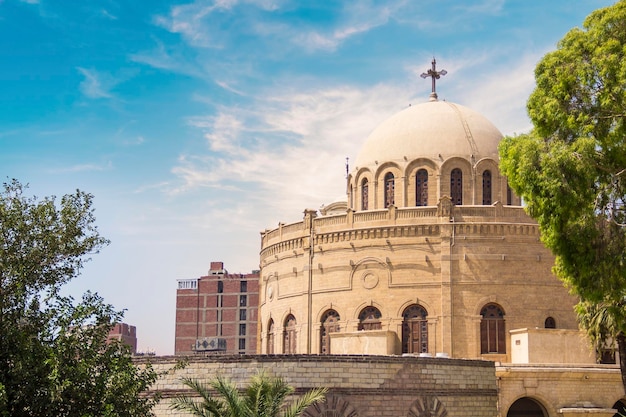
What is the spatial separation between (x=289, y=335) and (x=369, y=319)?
16.4ft

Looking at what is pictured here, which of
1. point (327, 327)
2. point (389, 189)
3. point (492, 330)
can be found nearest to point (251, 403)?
point (492, 330)

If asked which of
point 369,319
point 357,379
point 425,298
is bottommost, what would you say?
point 357,379

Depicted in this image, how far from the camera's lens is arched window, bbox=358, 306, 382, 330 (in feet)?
130

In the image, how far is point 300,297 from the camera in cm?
4219

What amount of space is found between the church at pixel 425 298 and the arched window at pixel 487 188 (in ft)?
0.32

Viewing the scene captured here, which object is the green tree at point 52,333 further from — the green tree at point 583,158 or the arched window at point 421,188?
the arched window at point 421,188

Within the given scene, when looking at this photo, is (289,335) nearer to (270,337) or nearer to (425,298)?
(270,337)

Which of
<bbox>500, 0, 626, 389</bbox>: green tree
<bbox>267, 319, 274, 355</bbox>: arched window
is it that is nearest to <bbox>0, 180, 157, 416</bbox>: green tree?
<bbox>500, 0, 626, 389</bbox>: green tree

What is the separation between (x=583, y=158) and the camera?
22.5m

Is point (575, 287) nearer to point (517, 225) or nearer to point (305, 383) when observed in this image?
point (305, 383)

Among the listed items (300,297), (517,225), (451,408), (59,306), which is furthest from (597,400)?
(59,306)

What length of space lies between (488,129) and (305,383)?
22.0 metres

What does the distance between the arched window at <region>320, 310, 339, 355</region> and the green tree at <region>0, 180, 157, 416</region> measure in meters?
19.9

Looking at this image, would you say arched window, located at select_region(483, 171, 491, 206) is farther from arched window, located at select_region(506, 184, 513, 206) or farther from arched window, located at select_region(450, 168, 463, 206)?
arched window, located at select_region(450, 168, 463, 206)
